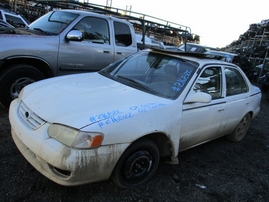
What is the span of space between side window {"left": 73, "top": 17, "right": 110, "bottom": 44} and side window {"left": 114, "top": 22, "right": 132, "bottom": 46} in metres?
0.27

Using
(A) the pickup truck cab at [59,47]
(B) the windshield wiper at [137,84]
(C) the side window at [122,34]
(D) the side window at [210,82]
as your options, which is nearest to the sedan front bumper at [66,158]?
(B) the windshield wiper at [137,84]

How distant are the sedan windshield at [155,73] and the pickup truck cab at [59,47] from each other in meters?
1.33

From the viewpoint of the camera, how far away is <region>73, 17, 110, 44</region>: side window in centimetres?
496

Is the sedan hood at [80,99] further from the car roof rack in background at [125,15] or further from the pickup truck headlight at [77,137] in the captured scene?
the car roof rack in background at [125,15]

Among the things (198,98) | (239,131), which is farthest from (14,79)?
(239,131)

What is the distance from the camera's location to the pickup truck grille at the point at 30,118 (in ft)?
7.86

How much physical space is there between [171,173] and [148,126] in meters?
1.02

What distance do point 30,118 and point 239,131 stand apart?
373 centimetres

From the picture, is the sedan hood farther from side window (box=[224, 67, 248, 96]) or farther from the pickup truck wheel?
side window (box=[224, 67, 248, 96])

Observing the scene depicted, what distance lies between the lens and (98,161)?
2.26m

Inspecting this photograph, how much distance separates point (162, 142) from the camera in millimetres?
2926

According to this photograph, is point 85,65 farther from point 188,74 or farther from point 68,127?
point 68,127

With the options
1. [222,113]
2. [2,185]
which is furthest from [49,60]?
[222,113]

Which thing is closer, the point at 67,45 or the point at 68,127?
the point at 68,127
